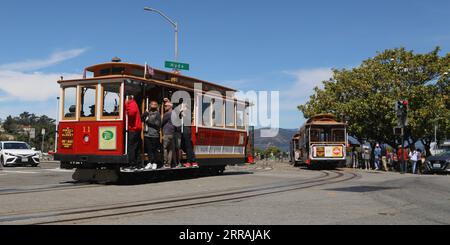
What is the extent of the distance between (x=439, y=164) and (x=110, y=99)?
55.8ft

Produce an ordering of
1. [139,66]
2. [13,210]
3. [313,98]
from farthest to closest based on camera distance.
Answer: [313,98], [139,66], [13,210]

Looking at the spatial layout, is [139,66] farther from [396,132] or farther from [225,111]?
[396,132]

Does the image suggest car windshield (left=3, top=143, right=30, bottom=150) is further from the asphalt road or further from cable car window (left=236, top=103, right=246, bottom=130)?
the asphalt road

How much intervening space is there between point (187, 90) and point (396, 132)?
13449 millimetres

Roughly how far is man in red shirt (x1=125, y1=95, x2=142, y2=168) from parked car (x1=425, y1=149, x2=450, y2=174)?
643 inches

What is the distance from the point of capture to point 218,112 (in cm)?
1659

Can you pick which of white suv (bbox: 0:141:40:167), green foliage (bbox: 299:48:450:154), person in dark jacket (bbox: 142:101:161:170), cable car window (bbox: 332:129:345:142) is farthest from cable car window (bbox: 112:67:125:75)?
green foliage (bbox: 299:48:450:154)

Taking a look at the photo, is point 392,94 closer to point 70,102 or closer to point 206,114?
point 206,114

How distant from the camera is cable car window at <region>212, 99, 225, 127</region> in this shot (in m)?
16.4

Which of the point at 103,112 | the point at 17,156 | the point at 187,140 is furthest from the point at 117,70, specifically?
the point at 17,156

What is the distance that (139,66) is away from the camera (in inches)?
521
